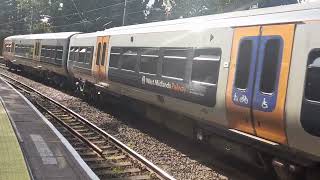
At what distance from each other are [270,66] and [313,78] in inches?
43.0

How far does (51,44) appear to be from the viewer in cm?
3200

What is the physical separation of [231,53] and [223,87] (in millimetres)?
675

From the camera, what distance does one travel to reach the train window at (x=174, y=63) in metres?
12.0

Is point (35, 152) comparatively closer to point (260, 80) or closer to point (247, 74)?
point (247, 74)

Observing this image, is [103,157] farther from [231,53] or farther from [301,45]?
[301,45]

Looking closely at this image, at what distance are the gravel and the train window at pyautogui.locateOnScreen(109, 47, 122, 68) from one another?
6.29ft

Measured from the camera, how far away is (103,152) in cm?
1261

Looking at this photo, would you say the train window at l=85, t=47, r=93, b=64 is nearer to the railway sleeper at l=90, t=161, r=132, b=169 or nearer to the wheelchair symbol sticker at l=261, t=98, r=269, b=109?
the railway sleeper at l=90, t=161, r=132, b=169

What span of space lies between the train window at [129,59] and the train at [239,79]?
0.12 ft

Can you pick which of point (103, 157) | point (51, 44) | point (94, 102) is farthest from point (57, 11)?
point (103, 157)

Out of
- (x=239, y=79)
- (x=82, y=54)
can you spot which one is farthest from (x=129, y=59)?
(x=82, y=54)

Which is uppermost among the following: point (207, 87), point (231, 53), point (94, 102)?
point (231, 53)

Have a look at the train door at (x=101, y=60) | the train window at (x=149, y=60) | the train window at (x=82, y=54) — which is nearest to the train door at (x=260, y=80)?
the train window at (x=149, y=60)

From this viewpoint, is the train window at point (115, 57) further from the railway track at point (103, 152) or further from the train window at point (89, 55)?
the train window at point (89, 55)
